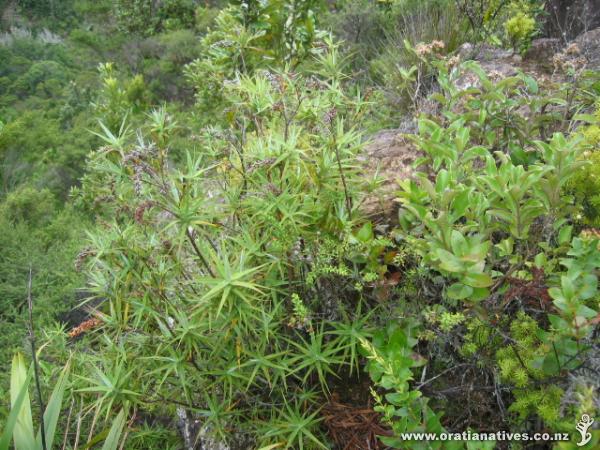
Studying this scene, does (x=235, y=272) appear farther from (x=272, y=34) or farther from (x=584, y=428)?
(x=272, y=34)

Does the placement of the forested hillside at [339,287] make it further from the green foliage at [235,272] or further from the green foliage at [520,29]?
the green foliage at [520,29]

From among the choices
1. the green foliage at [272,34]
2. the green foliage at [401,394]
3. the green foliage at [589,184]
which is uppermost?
the green foliage at [272,34]

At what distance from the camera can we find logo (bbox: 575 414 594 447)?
4.29ft

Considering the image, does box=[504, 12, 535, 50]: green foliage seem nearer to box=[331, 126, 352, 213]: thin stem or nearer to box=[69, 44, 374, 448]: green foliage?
box=[69, 44, 374, 448]: green foliage

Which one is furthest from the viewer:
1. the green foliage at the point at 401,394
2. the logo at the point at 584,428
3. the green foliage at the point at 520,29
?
the green foliage at the point at 520,29

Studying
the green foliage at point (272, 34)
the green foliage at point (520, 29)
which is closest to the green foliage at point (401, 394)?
the green foliage at point (272, 34)

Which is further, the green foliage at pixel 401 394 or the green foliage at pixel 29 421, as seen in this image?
the green foliage at pixel 29 421

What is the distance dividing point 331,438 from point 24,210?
189 inches

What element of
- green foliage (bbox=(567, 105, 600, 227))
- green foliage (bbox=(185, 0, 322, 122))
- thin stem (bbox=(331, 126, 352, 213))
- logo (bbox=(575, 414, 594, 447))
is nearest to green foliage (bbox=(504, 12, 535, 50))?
green foliage (bbox=(185, 0, 322, 122))

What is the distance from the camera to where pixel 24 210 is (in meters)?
5.66

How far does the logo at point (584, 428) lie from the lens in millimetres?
1307

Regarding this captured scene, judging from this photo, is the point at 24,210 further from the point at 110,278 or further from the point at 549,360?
the point at 549,360

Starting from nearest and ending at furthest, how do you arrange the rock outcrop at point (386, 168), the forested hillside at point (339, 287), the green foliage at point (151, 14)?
the forested hillside at point (339, 287)
the rock outcrop at point (386, 168)
the green foliage at point (151, 14)

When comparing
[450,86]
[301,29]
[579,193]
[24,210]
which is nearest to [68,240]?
[24,210]
